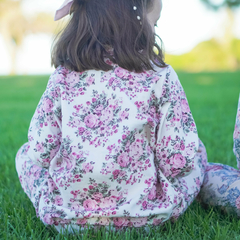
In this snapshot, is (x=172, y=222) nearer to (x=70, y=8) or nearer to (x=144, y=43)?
(x=144, y=43)

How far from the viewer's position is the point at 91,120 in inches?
49.9

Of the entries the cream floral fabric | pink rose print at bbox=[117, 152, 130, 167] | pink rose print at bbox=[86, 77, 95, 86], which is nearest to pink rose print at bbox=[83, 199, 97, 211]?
the cream floral fabric

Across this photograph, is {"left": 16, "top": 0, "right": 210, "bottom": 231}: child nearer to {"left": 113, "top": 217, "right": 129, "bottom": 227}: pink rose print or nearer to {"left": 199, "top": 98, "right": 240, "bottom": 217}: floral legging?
{"left": 113, "top": 217, "right": 129, "bottom": 227}: pink rose print

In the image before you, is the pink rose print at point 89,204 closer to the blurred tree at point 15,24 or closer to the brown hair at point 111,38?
the brown hair at point 111,38

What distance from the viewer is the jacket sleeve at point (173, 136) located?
4.22 ft

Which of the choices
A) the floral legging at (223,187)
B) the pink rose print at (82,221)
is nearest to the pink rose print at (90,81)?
the pink rose print at (82,221)

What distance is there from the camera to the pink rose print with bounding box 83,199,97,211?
130cm

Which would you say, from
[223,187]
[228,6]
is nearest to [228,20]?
[228,6]

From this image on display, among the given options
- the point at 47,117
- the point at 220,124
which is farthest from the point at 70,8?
the point at 220,124

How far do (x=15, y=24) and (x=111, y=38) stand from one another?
19864mm

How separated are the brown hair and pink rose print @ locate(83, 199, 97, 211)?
53 centimetres

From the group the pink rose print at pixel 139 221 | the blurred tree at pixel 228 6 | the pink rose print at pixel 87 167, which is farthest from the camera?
the blurred tree at pixel 228 6

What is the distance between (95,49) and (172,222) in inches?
32.9

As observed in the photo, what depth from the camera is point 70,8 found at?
4.50ft
